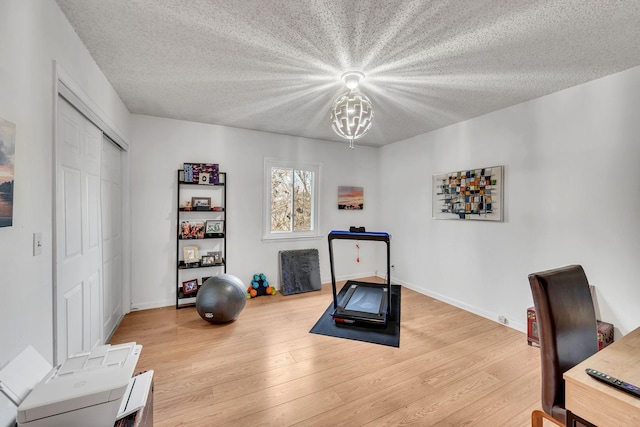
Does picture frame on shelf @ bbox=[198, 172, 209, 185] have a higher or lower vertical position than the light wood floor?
higher

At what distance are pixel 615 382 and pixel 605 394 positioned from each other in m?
0.08

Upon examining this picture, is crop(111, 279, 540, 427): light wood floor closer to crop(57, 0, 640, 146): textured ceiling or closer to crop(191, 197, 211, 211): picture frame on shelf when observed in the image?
crop(191, 197, 211, 211): picture frame on shelf

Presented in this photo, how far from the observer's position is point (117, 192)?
317cm

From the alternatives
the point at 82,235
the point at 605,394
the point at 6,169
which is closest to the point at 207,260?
the point at 82,235

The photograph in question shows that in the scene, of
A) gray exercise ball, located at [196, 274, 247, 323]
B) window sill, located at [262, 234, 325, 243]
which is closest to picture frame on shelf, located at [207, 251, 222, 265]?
gray exercise ball, located at [196, 274, 247, 323]

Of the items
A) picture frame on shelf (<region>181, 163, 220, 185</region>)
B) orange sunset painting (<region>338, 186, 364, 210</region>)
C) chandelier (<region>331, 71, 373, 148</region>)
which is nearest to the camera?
chandelier (<region>331, 71, 373, 148</region>)

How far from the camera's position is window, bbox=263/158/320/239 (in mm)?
4316

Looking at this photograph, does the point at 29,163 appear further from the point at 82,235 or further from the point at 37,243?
the point at 82,235

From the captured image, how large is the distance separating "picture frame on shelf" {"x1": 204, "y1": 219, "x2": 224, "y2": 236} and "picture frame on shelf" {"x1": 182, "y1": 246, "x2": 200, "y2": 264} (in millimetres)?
283

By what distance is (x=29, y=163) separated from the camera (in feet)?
4.34

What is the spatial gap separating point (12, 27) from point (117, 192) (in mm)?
2308

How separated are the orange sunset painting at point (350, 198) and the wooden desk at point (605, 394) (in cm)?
399

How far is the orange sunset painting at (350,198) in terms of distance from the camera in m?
4.92

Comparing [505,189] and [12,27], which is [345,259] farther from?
[12,27]
